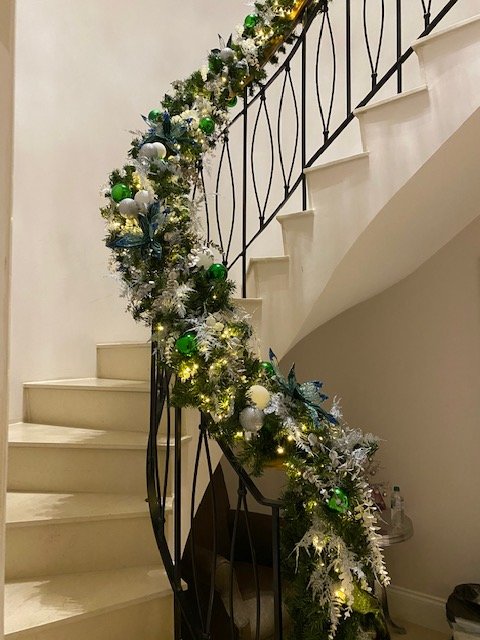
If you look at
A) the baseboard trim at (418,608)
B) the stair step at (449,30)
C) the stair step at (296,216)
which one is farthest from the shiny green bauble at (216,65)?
the baseboard trim at (418,608)

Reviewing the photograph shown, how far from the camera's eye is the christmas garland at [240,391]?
132cm

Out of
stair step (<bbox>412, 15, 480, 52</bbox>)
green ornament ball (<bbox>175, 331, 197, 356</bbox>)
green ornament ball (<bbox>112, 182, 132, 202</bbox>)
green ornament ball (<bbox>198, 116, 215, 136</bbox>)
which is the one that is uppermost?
stair step (<bbox>412, 15, 480, 52</bbox>)

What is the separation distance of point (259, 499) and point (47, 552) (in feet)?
2.93

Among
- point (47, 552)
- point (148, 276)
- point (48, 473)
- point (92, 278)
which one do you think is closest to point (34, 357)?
point (92, 278)

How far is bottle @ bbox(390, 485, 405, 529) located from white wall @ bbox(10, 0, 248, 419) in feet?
6.49

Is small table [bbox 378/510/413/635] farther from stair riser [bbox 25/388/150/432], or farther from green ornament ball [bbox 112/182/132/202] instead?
green ornament ball [bbox 112/182/132/202]

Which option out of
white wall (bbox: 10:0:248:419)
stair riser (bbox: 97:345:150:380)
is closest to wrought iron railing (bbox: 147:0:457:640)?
stair riser (bbox: 97:345:150:380)

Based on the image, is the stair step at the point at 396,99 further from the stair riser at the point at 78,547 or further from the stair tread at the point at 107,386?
the stair riser at the point at 78,547

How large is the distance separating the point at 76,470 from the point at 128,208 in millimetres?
1159

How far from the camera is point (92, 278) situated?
3.45m

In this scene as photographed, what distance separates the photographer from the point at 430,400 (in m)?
3.27

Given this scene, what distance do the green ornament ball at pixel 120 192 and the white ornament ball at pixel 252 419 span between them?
79cm

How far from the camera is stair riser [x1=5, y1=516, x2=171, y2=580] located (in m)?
1.85

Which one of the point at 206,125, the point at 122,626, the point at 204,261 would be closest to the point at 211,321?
the point at 204,261
